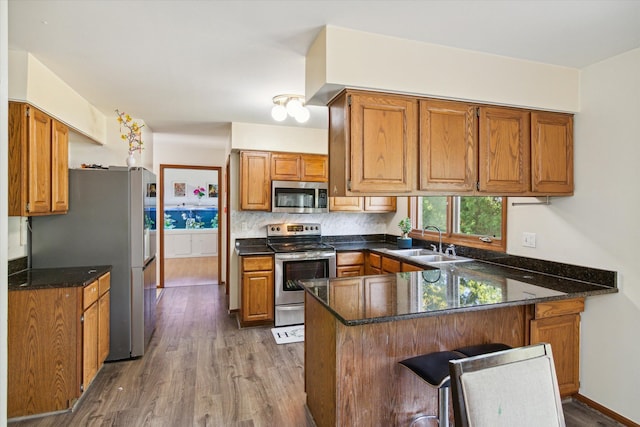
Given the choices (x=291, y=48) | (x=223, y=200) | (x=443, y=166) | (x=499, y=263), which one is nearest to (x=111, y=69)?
(x=291, y=48)

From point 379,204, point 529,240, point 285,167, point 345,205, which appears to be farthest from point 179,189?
point 529,240

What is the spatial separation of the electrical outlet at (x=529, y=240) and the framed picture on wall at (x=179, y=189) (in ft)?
25.6

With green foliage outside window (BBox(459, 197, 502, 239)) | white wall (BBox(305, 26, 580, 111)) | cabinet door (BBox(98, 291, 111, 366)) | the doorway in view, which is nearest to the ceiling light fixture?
white wall (BBox(305, 26, 580, 111))

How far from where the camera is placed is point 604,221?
236 cm

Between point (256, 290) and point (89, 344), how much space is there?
1.74m

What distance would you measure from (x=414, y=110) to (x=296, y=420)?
216cm

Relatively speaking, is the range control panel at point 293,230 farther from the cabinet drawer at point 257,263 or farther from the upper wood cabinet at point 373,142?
the upper wood cabinet at point 373,142

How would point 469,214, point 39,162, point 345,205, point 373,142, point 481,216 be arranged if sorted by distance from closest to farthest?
1. point 373,142
2. point 39,162
3. point 481,216
4. point 469,214
5. point 345,205

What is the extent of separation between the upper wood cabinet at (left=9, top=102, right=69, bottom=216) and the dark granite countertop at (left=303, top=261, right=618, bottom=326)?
6.61 feet

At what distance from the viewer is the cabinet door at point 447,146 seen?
2.22m

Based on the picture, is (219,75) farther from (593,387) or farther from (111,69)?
(593,387)

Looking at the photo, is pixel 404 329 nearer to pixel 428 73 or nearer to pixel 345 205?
pixel 428 73

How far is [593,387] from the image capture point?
7.89ft

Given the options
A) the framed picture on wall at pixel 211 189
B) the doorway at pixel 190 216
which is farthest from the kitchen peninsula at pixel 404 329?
the framed picture on wall at pixel 211 189
